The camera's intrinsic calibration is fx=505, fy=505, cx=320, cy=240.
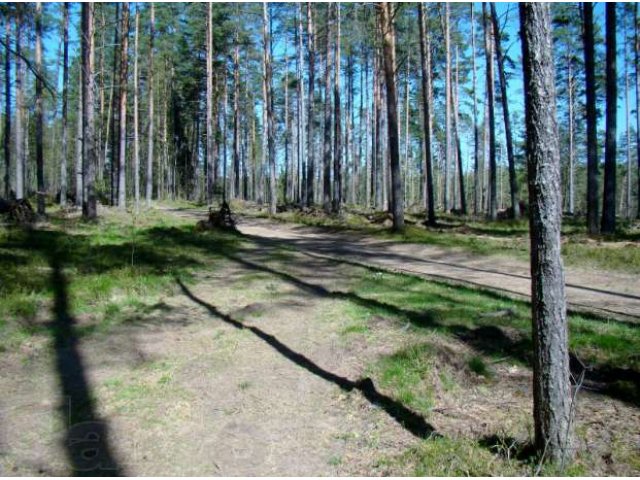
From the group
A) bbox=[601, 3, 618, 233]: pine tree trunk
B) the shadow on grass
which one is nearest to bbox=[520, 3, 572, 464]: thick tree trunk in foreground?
the shadow on grass

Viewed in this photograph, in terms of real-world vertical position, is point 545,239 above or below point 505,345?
above

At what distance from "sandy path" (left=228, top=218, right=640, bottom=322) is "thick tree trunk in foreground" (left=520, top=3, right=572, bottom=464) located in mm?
4103

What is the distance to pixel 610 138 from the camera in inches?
579

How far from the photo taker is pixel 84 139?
52.4 ft

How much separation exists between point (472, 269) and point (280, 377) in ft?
21.1

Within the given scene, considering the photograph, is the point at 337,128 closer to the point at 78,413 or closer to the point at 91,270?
the point at 91,270

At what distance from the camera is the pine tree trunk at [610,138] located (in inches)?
569

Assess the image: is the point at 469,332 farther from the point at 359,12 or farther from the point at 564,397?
the point at 359,12

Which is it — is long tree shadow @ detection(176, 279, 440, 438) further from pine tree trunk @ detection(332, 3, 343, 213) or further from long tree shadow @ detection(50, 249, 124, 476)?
pine tree trunk @ detection(332, 3, 343, 213)

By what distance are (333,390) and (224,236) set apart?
9.57 m

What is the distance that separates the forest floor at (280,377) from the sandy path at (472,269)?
2.83ft

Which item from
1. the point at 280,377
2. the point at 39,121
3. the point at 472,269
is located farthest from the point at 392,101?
the point at 39,121

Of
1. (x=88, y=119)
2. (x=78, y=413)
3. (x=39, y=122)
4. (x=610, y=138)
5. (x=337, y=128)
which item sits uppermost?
(x=337, y=128)

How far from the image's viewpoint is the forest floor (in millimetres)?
4047
